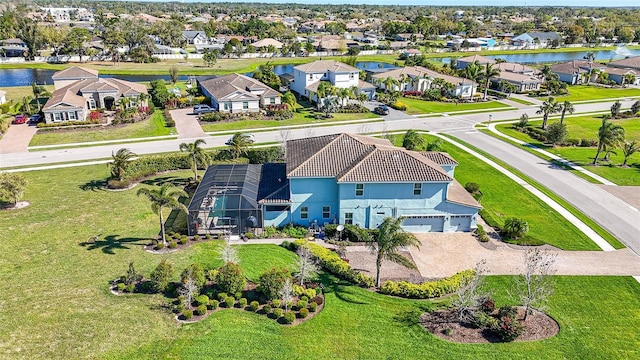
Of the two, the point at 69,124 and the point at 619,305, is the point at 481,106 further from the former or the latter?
the point at 69,124

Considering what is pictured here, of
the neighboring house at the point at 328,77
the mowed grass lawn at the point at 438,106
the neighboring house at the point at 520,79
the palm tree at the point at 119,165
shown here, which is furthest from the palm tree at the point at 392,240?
the neighboring house at the point at 520,79

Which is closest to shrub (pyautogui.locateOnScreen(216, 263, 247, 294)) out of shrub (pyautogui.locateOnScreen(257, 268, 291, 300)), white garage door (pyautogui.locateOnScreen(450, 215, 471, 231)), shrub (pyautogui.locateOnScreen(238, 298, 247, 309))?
shrub (pyautogui.locateOnScreen(238, 298, 247, 309))

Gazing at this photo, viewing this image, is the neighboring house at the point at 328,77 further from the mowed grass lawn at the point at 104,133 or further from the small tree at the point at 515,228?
the small tree at the point at 515,228

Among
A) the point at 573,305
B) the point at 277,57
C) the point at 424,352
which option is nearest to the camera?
the point at 424,352

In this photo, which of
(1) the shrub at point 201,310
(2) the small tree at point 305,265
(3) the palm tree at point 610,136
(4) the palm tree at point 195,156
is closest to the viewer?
(1) the shrub at point 201,310

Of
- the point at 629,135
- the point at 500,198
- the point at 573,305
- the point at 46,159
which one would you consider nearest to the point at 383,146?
the point at 500,198

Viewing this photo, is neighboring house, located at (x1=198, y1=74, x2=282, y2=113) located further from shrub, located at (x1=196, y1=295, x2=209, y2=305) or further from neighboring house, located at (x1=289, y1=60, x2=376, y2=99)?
shrub, located at (x1=196, y1=295, x2=209, y2=305)
